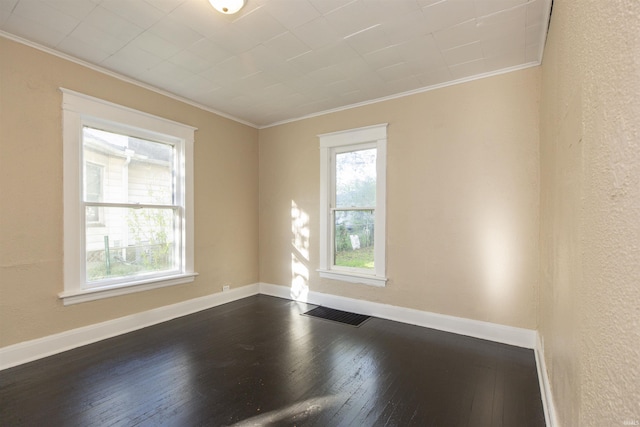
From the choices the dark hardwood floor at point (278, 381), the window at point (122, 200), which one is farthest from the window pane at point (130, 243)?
the dark hardwood floor at point (278, 381)

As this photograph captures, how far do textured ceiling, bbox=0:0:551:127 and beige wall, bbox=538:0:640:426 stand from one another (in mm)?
893

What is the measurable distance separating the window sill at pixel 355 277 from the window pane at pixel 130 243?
77.3 inches

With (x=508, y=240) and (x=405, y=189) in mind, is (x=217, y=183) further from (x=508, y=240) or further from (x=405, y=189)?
(x=508, y=240)

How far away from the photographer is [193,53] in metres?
2.56

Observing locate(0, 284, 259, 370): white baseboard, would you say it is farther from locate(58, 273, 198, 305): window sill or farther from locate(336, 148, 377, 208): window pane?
locate(336, 148, 377, 208): window pane

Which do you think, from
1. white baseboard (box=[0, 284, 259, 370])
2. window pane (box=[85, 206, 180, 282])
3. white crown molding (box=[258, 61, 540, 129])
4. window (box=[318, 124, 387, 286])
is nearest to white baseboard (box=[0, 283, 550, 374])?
white baseboard (box=[0, 284, 259, 370])

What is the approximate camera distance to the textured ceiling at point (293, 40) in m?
2.01

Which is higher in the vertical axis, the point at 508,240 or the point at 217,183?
the point at 217,183

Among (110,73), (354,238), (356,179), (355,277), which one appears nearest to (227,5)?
(110,73)

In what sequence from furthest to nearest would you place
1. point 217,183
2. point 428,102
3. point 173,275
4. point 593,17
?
point 217,183
point 173,275
point 428,102
point 593,17

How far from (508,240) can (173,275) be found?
12.3 feet

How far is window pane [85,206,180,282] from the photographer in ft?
9.52

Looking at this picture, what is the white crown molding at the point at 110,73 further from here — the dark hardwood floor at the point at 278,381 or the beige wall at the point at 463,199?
the dark hardwood floor at the point at 278,381

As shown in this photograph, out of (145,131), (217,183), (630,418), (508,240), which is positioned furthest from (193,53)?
(508,240)
